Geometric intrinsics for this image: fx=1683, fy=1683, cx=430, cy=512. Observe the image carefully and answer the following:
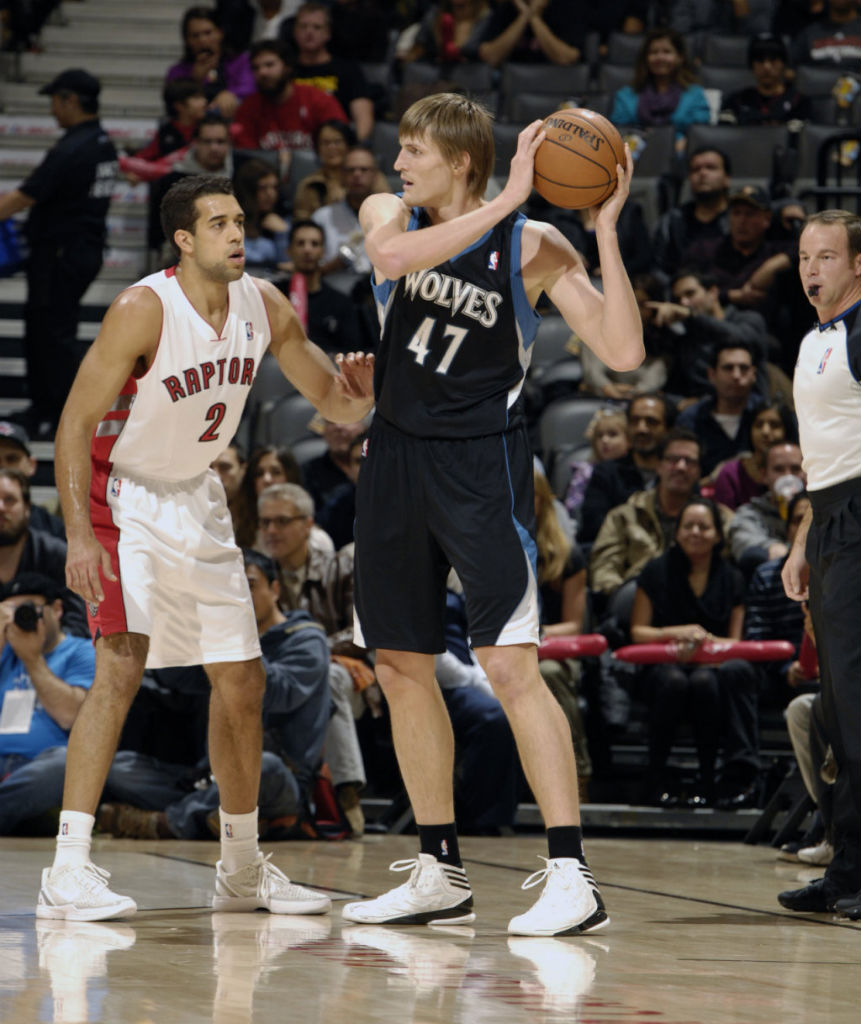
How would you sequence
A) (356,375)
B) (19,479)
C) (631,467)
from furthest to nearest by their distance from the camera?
(631,467), (19,479), (356,375)

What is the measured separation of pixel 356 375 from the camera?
4.47 m

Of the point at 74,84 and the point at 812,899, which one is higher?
the point at 74,84

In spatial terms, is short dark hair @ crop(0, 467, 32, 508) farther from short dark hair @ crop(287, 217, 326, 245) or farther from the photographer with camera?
short dark hair @ crop(287, 217, 326, 245)

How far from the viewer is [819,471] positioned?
15.1ft

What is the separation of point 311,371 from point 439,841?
52.2 inches

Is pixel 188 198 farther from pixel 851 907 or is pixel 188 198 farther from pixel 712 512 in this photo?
pixel 712 512

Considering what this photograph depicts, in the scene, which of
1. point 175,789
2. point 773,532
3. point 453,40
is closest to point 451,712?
point 175,789

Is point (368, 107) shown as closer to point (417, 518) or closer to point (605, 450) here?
point (605, 450)

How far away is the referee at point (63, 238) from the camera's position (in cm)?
998

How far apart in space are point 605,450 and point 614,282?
15.6ft

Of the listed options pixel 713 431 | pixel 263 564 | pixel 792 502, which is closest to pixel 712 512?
pixel 792 502

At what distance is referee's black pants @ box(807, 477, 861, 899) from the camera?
176 inches

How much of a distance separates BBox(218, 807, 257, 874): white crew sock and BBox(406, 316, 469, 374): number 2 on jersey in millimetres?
1292

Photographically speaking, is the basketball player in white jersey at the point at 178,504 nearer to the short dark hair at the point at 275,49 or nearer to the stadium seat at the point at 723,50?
the short dark hair at the point at 275,49
